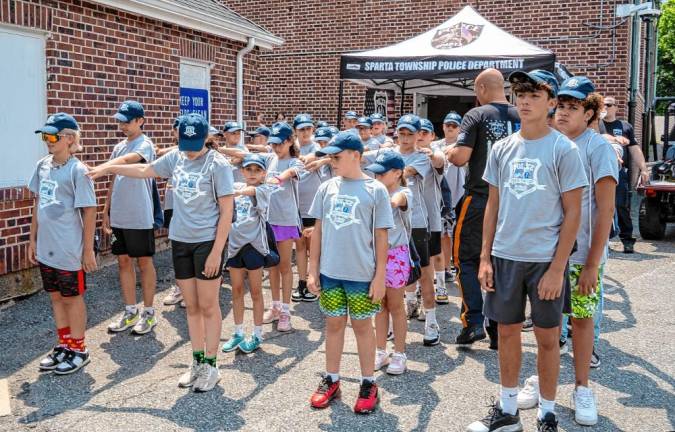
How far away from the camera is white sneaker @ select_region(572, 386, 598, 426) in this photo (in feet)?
13.1

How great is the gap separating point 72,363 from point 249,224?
165 cm

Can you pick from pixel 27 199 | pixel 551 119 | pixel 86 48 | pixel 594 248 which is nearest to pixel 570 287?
pixel 594 248

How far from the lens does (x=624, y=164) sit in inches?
373

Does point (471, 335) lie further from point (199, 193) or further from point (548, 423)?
point (199, 193)

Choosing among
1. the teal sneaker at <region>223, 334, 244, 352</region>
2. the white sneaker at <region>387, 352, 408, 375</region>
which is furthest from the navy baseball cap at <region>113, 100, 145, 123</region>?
the white sneaker at <region>387, 352, 408, 375</region>

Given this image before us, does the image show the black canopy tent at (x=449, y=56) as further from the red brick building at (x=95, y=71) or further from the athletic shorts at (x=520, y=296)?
the athletic shorts at (x=520, y=296)

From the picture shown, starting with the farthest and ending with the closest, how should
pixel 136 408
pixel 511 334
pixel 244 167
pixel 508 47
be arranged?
pixel 508 47, pixel 244 167, pixel 136 408, pixel 511 334

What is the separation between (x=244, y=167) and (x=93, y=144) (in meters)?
3.20

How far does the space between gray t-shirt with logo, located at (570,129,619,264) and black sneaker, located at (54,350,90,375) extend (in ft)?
11.6

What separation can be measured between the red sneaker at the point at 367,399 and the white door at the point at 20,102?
442 cm

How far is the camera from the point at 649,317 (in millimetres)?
6406

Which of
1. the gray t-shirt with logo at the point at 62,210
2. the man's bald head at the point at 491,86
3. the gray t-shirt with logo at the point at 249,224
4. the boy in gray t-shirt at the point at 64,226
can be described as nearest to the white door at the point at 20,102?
the boy in gray t-shirt at the point at 64,226

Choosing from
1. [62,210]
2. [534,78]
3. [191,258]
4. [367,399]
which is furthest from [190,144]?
[534,78]

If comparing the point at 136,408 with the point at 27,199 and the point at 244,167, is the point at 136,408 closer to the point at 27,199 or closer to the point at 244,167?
the point at 244,167
